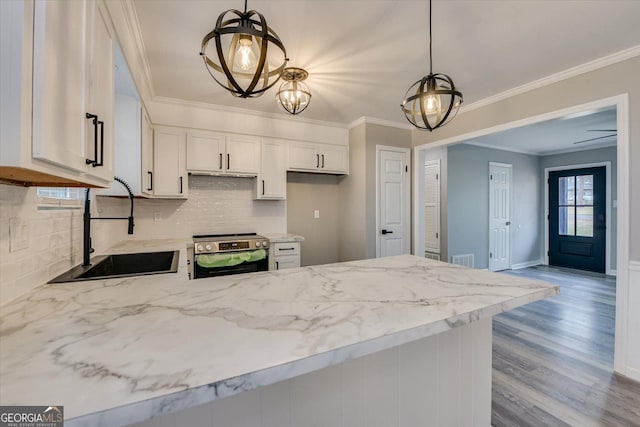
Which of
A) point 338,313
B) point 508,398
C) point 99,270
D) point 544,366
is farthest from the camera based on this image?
point 544,366

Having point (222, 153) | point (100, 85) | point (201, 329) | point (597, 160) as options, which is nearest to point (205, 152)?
point (222, 153)

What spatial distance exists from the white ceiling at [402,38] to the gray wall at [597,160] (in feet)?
12.4

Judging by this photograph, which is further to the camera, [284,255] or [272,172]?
[272,172]

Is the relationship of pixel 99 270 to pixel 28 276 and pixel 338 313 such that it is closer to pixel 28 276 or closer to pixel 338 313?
pixel 28 276

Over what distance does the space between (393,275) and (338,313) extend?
0.56m

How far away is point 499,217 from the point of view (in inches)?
211

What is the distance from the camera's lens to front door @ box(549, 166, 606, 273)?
522 cm

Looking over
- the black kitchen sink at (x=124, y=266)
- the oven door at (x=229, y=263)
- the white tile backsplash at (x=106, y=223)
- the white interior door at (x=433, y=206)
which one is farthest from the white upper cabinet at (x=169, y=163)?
the white interior door at (x=433, y=206)

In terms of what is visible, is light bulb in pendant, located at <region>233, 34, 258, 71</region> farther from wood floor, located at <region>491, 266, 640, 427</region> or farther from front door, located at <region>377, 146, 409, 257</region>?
front door, located at <region>377, 146, 409, 257</region>

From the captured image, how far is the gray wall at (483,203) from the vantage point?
4820mm

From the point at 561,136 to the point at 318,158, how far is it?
4175 millimetres

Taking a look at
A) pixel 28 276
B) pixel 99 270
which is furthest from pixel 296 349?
pixel 99 270

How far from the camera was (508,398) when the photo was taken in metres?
1.87

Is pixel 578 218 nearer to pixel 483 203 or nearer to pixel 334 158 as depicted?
pixel 483 203
